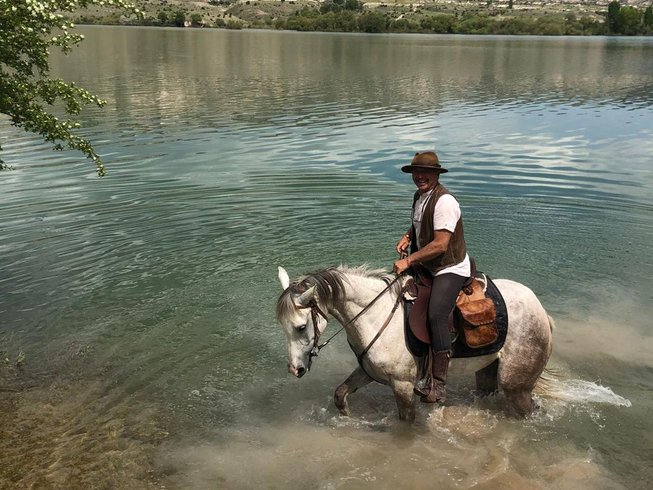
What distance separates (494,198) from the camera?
1995 centimetres

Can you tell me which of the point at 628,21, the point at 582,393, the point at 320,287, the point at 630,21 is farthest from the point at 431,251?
the point at 630,21

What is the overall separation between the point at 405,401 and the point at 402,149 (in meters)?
20.5

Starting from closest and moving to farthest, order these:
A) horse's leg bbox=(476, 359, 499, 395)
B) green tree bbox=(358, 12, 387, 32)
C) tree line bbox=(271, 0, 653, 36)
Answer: horse's leg bbox=(476, 359, 499, 395) → tree line bbox=(271, 0, 653, 36) → green tree bbox=(358, 12, 387, 32)

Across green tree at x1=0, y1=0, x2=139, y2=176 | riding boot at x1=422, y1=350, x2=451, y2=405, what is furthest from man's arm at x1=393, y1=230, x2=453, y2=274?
green tree at x1=0, y1=0, x2=139, y2=176

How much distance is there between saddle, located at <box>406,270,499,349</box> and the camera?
7633 mm

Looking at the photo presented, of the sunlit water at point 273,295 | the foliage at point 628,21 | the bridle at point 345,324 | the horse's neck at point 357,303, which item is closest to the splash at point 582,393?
the sunlit water at point 273,295

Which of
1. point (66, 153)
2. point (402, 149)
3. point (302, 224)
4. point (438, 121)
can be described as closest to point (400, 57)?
point (438, 121)

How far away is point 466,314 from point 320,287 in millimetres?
1999

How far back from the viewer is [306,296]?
692 cm

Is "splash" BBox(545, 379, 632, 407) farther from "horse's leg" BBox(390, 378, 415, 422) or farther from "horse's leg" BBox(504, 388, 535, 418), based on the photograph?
"horse's leg" BBox(390, 378, 415, 422)

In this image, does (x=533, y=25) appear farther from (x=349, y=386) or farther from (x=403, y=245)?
(x=349, y=386)

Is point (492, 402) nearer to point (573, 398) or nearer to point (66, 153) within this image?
point (573, 398)

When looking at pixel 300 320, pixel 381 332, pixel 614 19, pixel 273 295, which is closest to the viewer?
pixel 300 320

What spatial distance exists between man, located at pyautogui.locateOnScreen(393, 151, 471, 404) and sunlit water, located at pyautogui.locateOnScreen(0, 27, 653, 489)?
143cm
